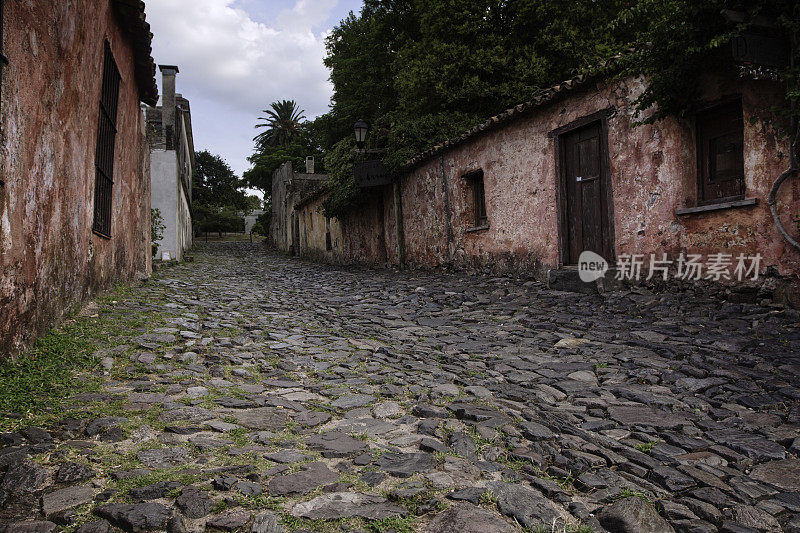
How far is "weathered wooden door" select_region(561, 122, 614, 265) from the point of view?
7723 mm

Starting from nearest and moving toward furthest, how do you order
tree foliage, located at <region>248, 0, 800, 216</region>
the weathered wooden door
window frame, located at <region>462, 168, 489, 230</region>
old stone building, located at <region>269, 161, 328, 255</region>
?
the weathered wooden door
window frame, located at <region>462, 168, 489, 230</region>
tree foliage, located at <region>248, 0, 800, 216</region>
old stone building, located at <region>269, 161, 328, 255</region>

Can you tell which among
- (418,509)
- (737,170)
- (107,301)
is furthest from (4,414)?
(737,170)

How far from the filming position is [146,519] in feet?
6.20

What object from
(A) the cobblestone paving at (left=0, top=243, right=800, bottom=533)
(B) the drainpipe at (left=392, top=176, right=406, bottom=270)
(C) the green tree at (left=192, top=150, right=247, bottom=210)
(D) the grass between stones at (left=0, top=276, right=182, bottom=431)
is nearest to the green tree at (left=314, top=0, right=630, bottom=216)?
(B) the drainpipe at (left=392, top=176, right=406, bottom=270)

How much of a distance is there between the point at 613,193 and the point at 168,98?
16782 mm

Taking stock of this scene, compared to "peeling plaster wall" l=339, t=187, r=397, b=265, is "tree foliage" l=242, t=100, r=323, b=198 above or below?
above

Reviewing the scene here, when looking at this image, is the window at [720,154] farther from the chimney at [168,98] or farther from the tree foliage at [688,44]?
the chimney at [168,98]

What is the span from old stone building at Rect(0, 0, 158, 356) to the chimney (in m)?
8.96

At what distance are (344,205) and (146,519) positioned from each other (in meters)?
13.6

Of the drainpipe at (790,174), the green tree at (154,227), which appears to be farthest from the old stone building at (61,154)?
the drainpipe at (790,174)

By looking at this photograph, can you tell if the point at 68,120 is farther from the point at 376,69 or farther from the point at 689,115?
the point at 376,69

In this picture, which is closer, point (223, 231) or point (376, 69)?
point (376, 69)

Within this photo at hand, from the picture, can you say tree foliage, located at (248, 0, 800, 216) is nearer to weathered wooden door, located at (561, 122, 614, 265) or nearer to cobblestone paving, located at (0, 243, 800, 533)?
weathered wooden door, located at (561, 122, 614, 265)

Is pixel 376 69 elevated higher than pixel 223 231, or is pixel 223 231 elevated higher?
pixel 376 69
